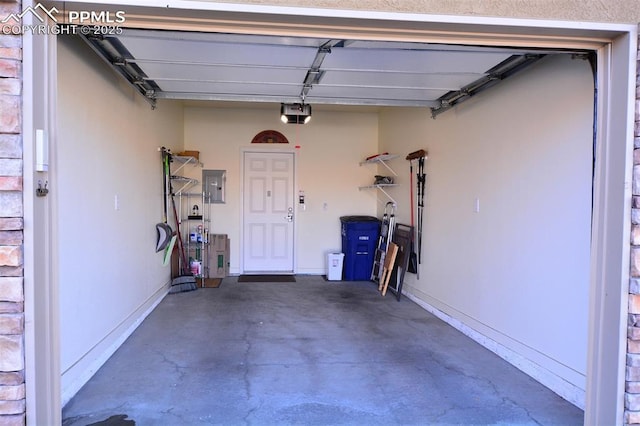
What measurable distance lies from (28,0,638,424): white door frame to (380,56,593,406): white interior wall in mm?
847

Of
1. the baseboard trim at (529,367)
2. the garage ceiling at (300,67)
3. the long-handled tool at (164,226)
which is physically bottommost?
the baseboard trim at (529,367)

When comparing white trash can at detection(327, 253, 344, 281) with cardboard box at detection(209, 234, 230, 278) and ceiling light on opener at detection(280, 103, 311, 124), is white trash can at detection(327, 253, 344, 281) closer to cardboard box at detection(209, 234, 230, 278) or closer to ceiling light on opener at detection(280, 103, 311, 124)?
cardboard box at detection(209, 234, 230, 278)

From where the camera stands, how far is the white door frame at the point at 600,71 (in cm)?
156

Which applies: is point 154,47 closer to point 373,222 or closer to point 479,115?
point 479,115

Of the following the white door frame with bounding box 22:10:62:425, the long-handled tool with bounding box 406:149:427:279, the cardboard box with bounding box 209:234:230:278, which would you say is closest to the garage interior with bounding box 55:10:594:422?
the long-handled tool with bounding box 406:149:427:279

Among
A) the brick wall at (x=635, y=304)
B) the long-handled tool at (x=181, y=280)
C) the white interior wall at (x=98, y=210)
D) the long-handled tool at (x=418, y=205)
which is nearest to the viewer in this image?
the brick wall at (x=635, y=304)

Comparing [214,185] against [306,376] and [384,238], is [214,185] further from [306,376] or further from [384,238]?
[306,376]

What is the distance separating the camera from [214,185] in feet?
21.8

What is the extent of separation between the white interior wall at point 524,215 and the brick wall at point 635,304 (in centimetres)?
88

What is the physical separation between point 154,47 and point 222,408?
2.36 m

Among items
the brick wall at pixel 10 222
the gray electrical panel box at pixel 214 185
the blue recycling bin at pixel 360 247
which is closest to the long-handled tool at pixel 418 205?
the blue recycling bin at pixel 360 247

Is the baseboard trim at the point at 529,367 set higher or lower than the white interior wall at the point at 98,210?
lower

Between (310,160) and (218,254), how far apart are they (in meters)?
2.16

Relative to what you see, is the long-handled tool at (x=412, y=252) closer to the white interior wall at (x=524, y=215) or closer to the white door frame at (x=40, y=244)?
the white interior wall at (x=524, y=215)
